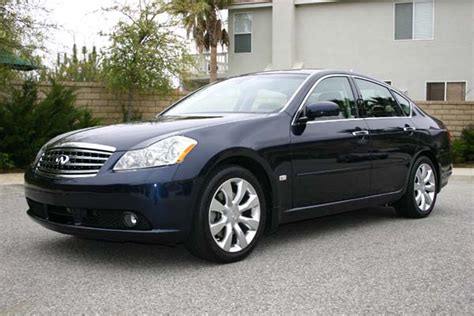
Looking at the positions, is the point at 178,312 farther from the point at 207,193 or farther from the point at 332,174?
the point at 332,174

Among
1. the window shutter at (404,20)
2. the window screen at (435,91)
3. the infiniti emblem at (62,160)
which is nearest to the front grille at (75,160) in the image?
the infiniti emblem at (62,160)

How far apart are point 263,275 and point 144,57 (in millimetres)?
12197

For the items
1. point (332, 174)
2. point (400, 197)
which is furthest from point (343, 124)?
point (400, 197)

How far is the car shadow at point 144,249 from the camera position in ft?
15.9

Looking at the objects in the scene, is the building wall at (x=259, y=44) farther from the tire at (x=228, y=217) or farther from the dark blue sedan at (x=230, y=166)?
the tire at (x=228, y=217)

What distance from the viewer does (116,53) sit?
53.0 ft

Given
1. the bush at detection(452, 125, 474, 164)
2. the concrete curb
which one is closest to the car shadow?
the concrete curb

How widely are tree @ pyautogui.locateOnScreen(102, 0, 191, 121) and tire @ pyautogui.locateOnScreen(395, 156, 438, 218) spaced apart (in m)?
9.35

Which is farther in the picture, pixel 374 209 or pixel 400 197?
pixel 374 209

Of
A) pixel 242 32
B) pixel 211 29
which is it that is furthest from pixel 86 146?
pixel 211 29

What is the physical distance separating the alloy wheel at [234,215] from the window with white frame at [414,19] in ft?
63.6

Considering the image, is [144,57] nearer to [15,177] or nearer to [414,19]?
[15,177]

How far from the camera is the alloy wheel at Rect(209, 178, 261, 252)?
470cm

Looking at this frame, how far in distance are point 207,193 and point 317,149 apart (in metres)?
1.37
